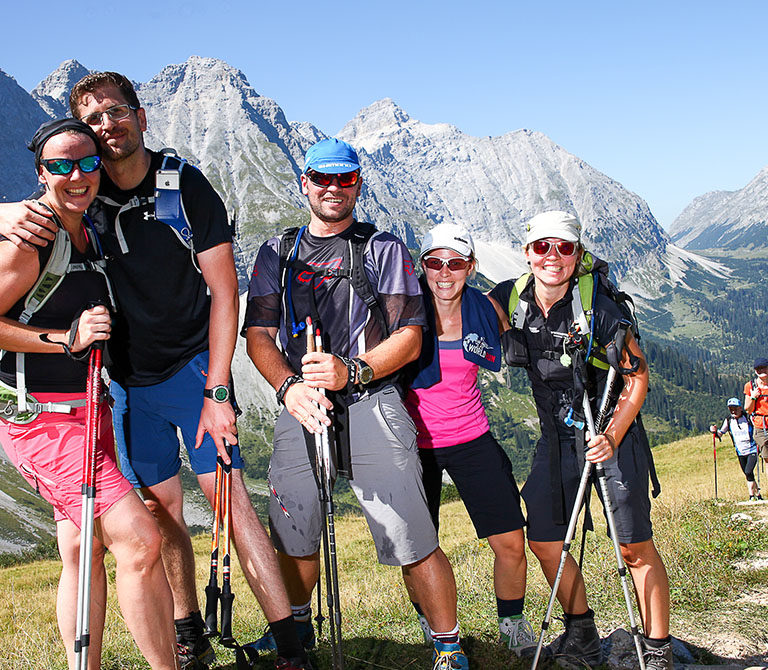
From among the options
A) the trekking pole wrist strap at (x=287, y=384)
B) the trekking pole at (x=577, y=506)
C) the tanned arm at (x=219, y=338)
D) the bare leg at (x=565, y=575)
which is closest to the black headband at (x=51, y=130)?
the tanned arm at (x=219, y=338)

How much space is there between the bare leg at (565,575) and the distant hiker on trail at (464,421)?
0.80 feet

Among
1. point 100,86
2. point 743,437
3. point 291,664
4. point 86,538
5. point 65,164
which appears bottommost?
point 291,664

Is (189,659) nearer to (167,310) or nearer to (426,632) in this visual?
(426,632)

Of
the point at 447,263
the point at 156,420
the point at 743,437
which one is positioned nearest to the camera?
the point at 156,420

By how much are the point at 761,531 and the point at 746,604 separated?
363 cm

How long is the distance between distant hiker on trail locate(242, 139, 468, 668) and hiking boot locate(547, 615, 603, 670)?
1480mm

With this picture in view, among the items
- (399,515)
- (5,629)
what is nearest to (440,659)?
(399,515)

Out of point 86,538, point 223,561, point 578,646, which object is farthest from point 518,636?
point 86,538

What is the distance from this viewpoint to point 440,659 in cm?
578

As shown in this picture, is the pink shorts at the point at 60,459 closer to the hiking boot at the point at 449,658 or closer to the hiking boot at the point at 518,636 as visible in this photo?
the hiking boot at the point at 449,658

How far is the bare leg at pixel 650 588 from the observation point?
6254 mm

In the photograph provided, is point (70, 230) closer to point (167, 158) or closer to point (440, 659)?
point (167, 158)

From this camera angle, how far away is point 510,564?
6848 millimetres

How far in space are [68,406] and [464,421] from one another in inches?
148
